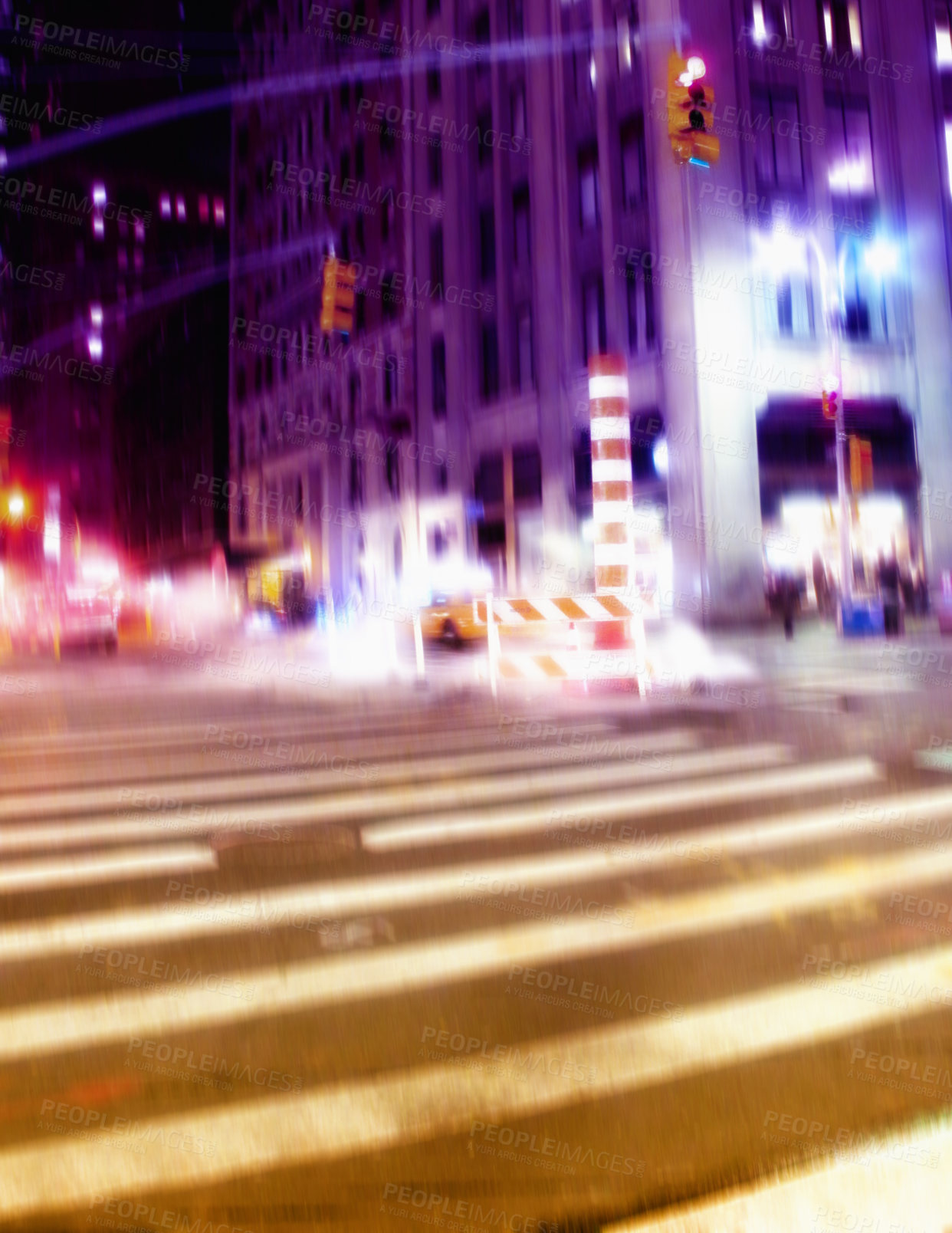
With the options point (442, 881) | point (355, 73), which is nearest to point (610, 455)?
point (442, 881)

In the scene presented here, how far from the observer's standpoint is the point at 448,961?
462 centimetres

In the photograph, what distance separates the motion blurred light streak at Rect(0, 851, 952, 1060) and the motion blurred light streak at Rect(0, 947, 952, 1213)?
1.20ft

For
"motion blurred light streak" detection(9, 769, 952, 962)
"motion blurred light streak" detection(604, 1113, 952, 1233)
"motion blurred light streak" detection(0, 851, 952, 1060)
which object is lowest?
"motion blurred light streak" detection(604, 1113, 952, 1233)

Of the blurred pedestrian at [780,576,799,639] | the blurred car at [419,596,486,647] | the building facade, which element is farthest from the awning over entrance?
the blurred car at [419,596,486,647]

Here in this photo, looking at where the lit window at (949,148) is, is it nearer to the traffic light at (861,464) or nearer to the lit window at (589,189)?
Answer: the lit window at (589,189)

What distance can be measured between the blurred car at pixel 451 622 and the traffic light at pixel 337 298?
1165 cm

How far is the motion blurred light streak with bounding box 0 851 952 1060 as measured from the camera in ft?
13.2

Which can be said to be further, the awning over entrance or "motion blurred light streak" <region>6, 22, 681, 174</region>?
the awning over entrance

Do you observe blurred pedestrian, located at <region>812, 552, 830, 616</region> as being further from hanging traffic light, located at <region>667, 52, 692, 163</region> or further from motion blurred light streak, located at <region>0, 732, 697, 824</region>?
motion blurred light streak, located at <region>0, 732, 697, 824</region>

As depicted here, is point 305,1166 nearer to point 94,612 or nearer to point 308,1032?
point 308,1032

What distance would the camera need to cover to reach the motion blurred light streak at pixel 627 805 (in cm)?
691

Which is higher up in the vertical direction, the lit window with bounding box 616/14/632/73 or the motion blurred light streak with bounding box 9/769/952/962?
the lit window with bounding box 616/14/632/73

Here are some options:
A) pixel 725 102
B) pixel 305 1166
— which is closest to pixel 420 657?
pixel 305 1166

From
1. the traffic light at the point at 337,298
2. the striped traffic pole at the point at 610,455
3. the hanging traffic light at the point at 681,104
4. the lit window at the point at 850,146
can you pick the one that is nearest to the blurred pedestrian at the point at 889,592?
the striped traffic pole at the point at 610,455
